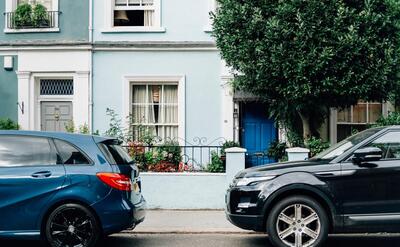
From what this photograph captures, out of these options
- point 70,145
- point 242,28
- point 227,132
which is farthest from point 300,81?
point 70,145

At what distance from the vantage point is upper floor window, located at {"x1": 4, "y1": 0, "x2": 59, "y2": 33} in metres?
15.0

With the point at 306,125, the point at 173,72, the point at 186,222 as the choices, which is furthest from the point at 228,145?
the point at 186,222

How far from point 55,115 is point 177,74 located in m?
3.44

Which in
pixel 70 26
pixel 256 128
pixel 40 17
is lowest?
pixel 256 128

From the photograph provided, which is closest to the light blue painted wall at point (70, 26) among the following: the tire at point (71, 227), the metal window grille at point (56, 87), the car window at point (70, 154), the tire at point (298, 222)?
the metal window grille at point (56, 87)

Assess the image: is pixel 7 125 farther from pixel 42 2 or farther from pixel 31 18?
pixel 42 2

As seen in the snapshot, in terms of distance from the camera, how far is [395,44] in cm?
1212

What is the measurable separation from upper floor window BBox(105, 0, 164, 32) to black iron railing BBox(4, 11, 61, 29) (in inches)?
56.3

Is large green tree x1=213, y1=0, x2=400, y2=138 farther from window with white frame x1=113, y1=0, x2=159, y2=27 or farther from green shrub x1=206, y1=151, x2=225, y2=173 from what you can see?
window with white frame x1=113, y1=0, x2=159, y2=27

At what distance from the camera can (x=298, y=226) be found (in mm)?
7953

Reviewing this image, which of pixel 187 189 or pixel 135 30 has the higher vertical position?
pixel 135 30

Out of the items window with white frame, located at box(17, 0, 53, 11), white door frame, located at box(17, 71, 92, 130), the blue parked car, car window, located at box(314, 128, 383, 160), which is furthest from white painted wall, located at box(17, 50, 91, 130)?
car window, located at box(314, 128, 383, 160)

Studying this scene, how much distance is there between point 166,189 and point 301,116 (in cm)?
366

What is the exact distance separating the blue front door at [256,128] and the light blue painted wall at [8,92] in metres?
6.00
